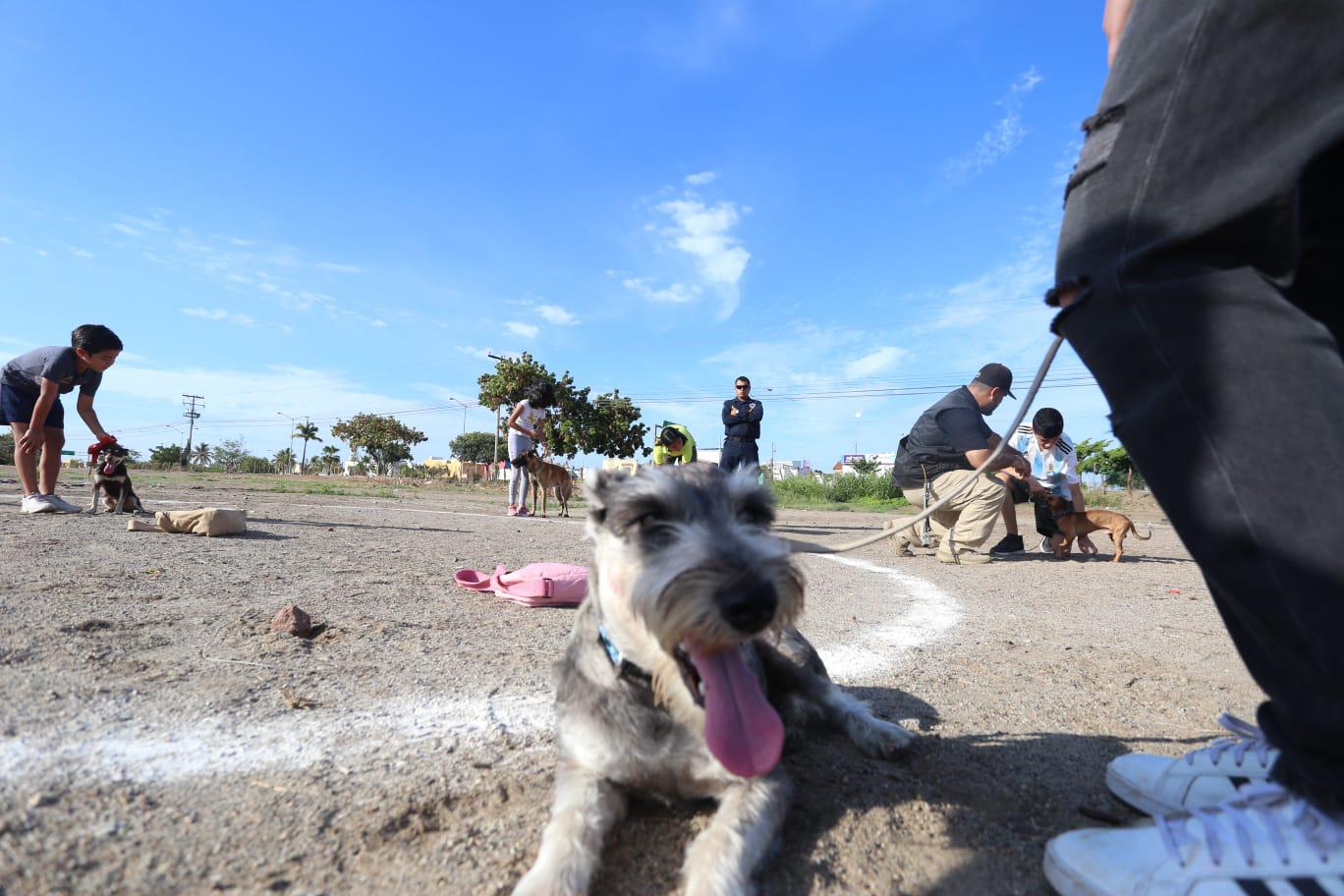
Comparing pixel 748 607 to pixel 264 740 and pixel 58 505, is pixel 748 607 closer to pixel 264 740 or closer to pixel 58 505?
pixel 264 740

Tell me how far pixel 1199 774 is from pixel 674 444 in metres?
10.4

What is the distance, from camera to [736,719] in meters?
2.12

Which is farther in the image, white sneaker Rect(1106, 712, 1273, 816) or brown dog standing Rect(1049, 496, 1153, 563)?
brown dog standing Rect(1049, 496, 1153, 563)

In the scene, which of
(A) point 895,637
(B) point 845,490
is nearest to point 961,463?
(A) point 895,637

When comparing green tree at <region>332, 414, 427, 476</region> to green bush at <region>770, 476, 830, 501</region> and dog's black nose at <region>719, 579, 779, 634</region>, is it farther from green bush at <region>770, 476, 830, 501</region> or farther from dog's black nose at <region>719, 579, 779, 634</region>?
dog's black nose at <region>719, 579, 779, 634</region>

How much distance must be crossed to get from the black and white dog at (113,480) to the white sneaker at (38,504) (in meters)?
0.76

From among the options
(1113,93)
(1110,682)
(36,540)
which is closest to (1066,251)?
(1113,93)

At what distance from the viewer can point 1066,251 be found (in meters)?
1.92

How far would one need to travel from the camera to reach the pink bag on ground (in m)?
5.70

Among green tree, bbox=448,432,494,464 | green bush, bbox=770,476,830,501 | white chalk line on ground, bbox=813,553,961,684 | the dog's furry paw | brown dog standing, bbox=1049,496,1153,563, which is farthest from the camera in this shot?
green tree, bbox=448,432,494,464

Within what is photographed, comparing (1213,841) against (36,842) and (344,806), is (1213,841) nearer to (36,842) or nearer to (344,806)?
(344,806)

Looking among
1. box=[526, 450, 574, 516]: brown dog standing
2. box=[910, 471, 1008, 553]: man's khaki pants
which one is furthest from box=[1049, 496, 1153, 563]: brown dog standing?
box=[526, 450, 574, 516]: brown dog standing

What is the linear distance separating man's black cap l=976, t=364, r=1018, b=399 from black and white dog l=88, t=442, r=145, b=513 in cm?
1379

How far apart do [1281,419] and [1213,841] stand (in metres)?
1.06
